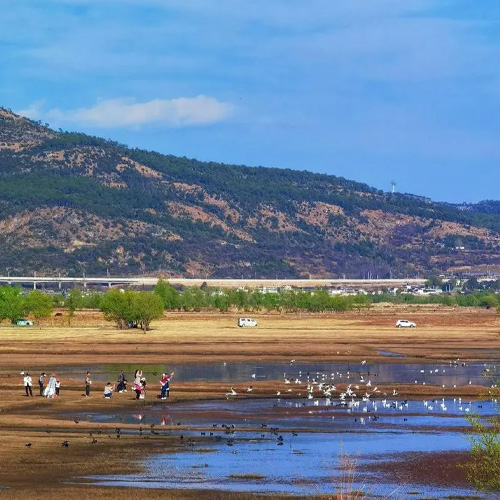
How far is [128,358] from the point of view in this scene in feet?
240

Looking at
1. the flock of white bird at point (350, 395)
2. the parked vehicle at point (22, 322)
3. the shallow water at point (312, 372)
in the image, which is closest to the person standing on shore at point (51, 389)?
the flock of white bird at point (350, 395)

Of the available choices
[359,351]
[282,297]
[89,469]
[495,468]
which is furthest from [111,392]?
[282,297]

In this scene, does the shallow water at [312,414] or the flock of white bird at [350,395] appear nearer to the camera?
the shallow water at [312,414]

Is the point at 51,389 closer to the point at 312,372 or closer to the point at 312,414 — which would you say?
the point at 312,414

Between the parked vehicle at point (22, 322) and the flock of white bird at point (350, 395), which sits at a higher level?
the flock of white bird at point (350, 395)

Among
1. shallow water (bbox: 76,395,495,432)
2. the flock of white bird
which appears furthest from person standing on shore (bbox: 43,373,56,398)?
the flock of white bird

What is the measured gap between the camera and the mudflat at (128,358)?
3153 centimetres

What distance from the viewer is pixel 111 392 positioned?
49.8m

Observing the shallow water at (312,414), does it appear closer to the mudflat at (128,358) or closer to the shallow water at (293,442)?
the shallow water at (293,442)

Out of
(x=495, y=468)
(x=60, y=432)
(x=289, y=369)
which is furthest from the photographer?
(x=289, y=369)

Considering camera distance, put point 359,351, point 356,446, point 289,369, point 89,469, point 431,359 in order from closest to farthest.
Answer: point 89,469 → point 356,446 → point 289,369 → point 431,359 → point 359,351

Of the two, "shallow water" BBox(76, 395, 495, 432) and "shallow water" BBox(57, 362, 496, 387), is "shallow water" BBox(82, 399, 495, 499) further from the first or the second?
"shallow water" BBox(57, 362, 496, 387)

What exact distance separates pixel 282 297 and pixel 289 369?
110530mm

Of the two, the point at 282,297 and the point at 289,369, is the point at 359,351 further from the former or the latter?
the point at 282,297
